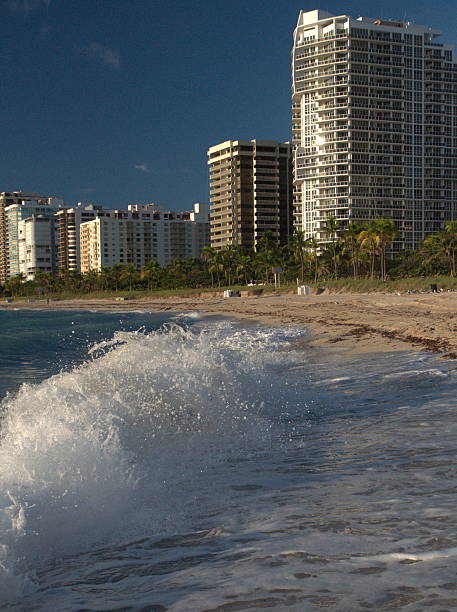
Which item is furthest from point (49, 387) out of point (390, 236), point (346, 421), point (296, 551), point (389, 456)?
point (390, 236)

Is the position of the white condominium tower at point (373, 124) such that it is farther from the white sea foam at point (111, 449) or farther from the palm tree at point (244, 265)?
the white sea foam at point (111, 449)

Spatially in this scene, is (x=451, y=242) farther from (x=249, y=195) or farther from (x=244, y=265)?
(x=249, y=195)

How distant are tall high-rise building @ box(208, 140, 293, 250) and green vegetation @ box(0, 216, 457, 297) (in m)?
27.4

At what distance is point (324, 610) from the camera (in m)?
3.37

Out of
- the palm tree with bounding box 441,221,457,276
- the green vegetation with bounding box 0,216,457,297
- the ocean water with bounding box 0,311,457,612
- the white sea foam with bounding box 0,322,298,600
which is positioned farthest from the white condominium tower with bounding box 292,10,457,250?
the ocean water with bounding box 0,311,457,612

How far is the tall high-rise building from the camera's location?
15675 centimetres

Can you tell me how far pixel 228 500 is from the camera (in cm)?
540

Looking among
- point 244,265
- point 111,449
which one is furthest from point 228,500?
point 244,265

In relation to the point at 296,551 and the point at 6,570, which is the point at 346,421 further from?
the point at 6,570

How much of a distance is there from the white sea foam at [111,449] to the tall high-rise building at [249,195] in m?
145

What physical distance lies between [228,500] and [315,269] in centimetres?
9253

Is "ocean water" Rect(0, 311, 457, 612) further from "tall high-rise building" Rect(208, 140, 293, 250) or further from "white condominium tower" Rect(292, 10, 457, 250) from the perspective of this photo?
"tall high-rise building" Rect(208, 140, 293, 250)

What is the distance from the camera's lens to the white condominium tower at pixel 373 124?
120 metres

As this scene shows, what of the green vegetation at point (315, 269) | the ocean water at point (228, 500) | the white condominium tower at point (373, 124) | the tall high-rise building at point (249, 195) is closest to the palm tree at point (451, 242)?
the green vegetation at point (315, 269)
